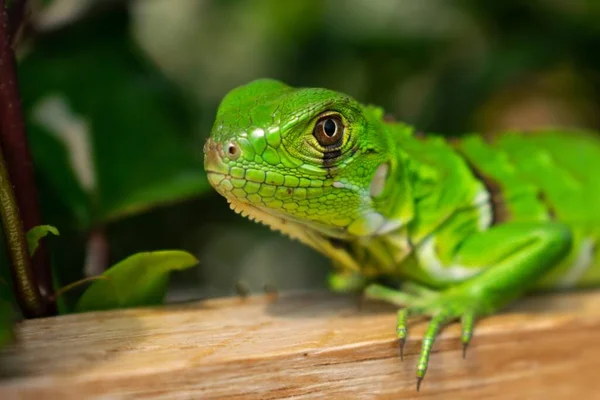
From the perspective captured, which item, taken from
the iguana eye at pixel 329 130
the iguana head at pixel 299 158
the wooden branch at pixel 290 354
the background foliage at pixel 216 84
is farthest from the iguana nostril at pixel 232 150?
the background foliage at pixel 216 84

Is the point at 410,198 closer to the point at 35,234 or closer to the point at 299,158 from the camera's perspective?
the point at 299,158

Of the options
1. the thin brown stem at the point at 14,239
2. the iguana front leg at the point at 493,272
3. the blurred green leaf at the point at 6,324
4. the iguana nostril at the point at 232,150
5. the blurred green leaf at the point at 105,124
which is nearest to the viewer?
the blurred green leaf at the point at 6,324

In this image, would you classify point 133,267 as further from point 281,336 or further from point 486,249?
point 486,249

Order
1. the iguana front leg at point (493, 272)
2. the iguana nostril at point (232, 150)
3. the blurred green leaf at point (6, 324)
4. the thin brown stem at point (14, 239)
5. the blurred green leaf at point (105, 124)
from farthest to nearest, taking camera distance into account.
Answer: the blurred green leaf at point (105, 124), the iguana front leg at point (493, 272), the iguana nostril at point (232, 150), the thin brown stem at point (14, 239), the blurred green leaf at point (6, 324)

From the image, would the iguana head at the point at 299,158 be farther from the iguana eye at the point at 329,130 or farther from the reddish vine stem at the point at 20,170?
the reddish vine stem at the point at 20,170

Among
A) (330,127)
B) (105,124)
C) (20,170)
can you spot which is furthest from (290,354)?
(105,124)

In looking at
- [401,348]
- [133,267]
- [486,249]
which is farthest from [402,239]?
[133,267]

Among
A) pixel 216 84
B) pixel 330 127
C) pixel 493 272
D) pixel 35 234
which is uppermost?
pixel 216 84
